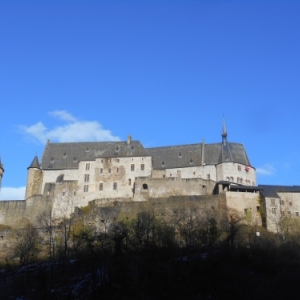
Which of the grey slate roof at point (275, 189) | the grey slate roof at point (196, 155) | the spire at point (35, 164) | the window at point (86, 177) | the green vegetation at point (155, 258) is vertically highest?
the grey slate roof at point (196, 155)

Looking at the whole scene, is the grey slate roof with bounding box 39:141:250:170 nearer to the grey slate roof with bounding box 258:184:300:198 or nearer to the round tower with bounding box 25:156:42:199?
the round tower with bounding box 25:156:42:199

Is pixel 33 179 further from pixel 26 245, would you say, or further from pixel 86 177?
pixel 26 245

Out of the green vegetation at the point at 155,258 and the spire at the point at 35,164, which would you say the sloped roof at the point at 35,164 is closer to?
the spire at the point at 35,164

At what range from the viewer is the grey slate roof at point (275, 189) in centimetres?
7126

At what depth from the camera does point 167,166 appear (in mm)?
84188

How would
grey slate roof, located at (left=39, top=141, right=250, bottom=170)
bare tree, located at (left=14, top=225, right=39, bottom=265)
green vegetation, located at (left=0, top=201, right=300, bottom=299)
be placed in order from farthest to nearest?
grey slate roof, located at (left=39, top=141, right=250, bottom=170) < bare tree, located at (left=14, top=225, right=39, bottom=265) < green vegetation, located at (left=0, top=201, right=300, bottom=299)

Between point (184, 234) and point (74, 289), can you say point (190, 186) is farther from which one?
point (74, 289)

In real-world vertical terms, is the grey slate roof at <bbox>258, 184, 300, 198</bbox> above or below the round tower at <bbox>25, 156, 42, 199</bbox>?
below

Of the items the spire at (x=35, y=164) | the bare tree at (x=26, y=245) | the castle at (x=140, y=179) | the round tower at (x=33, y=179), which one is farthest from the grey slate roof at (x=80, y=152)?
the bare tree at (x=26, y=245)

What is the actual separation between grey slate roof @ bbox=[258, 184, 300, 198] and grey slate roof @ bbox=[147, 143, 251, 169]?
828cm

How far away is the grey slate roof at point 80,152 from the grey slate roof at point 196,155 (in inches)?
165

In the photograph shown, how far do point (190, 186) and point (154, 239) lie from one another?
1635 cm

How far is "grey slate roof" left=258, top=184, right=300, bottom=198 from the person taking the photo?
71.3 m

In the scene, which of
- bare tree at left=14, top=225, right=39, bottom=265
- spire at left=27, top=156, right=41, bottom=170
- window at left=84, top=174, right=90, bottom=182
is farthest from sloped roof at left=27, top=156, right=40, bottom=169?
bare tree at left=14, top=225, right=39, bottom=265
